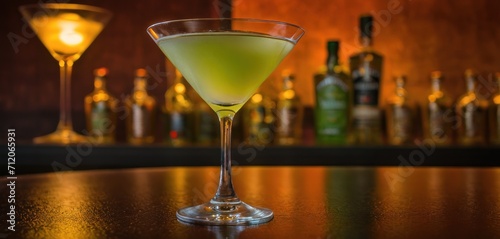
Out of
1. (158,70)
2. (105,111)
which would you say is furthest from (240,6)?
(105,111)

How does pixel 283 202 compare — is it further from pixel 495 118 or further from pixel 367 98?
pixel 495 118

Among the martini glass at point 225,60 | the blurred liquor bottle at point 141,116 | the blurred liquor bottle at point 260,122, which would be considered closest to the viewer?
the martini glass at point 225,60

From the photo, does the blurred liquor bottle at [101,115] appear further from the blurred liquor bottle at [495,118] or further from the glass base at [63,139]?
the blurred liquor bottle at [495,118]

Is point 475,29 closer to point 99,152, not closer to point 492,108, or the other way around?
point 492,108

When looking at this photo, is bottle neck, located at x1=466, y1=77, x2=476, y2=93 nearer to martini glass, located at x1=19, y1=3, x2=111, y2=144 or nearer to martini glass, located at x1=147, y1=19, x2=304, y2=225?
martini glass, located at x1=19, y1=3, x2=111, y2=144

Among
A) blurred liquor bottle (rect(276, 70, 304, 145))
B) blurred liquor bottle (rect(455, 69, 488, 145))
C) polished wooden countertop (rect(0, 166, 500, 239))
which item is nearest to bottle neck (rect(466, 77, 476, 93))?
blurred liquor bottle (rect(455, 69, 488, 145))

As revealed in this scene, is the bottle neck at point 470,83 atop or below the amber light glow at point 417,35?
below

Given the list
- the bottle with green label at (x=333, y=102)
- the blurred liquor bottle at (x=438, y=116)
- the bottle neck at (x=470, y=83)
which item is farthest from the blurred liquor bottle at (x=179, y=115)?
the bottle neck at (x=470, y=83)
